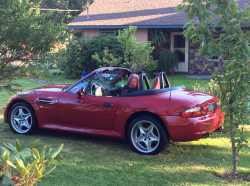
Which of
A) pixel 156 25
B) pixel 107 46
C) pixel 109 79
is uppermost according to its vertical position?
pixel 156 25

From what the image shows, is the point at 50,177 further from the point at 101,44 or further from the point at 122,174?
the point at 101,44

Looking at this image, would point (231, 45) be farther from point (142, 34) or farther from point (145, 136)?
point (142, 34)

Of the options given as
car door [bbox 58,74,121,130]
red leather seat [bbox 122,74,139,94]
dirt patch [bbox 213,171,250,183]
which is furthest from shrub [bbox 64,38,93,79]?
dirt patch [bbox 213,171,250,183]

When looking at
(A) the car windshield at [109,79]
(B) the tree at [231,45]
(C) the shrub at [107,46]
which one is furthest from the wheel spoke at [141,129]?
(C) the shrub at [107,46]

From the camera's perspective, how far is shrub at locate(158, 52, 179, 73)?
60.5 feet

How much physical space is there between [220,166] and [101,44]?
44.4 ft

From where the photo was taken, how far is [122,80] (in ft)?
21.9

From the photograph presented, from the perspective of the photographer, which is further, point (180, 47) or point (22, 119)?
point (180, 47)

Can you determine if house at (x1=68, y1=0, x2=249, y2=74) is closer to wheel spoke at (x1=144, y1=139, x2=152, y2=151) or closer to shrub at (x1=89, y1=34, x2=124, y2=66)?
shrub at (x1=89, y1=34, x2=124, y2=66)

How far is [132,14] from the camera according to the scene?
20.5m

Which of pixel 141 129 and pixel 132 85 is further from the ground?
pixel 132 85

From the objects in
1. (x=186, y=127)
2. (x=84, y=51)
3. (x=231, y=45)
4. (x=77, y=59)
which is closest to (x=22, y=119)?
Result: (x=186, y=127)

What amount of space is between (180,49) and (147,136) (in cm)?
1471

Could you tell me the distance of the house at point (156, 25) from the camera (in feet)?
61.3
